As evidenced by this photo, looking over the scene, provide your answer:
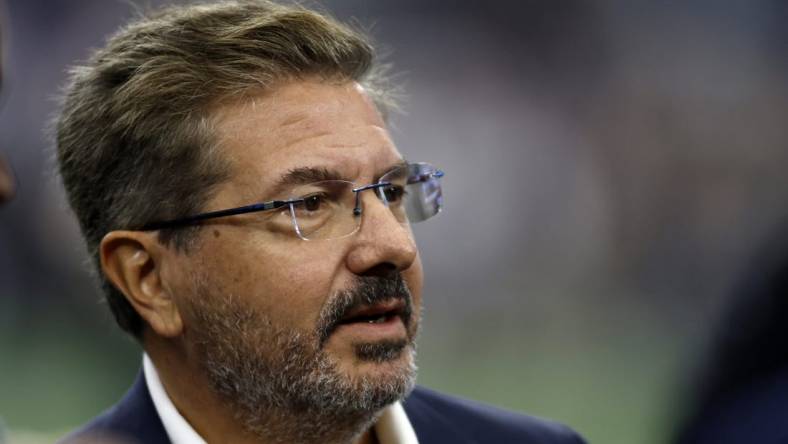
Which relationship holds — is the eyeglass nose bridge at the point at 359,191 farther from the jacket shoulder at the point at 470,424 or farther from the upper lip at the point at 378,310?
the jacket shoulder at the point at 470,424

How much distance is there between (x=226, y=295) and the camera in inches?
69.3

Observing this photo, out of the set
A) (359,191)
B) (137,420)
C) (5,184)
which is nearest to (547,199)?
(359,191)

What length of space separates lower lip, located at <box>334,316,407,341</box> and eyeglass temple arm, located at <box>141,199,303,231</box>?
0.25 m

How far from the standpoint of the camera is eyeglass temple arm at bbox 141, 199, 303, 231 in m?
1.77

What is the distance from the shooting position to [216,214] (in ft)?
5.88

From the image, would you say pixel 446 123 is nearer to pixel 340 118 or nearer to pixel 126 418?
pixel 340 118

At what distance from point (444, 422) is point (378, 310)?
1.54ft

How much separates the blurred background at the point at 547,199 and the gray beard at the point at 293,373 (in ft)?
5.31

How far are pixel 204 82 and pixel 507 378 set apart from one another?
1.90m

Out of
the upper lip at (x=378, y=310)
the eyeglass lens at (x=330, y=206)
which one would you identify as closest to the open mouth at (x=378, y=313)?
the upper lip at (x=378, y=310)

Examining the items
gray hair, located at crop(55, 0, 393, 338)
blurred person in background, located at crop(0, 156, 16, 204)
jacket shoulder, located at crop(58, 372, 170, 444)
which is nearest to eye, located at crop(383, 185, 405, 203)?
gray hair, located at crop(55, 0, 393, 338)

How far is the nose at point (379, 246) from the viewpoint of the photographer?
1723 mm

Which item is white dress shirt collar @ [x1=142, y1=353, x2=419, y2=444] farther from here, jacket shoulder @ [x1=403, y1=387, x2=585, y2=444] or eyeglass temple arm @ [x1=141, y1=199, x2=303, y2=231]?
eyeglass temple arm @ [x1=141, y1=199, x2=303, y2=231]

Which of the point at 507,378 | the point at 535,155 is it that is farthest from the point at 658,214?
the point at 507,378
